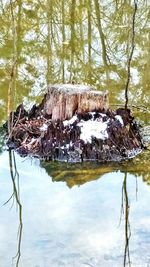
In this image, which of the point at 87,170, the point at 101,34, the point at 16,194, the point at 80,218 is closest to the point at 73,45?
the point at 101,34

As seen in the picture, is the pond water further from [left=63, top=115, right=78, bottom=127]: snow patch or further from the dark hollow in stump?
[left=63, top=115, right=78, bottom=127]: snow patch

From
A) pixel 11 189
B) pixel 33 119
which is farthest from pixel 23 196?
pixel 33 119

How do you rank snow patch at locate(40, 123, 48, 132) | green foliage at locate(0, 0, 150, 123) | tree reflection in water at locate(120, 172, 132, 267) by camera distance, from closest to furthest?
tree reflection in water at locate(120, 172, 132, 267) → snow patch at locate(40, 123, 48, 132) → green foliage at locate(0, 0, 150, 123)

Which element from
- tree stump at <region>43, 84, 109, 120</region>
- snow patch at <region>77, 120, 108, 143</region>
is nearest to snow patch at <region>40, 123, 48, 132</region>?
tree stump at <region>43, 84, 109, 120</region>

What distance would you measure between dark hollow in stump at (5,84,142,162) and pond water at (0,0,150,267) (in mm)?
153

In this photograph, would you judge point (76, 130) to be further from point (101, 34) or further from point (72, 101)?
point (101, 34)

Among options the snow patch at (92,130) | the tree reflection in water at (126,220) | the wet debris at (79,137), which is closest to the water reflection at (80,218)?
the tree reflection in water at (126,220)

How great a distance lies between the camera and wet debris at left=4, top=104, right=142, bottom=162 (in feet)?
21.5

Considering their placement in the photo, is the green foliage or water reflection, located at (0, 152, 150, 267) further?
the green foliage

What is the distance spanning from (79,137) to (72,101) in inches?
18.5

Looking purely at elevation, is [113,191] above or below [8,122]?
below

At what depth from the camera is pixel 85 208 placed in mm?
5465

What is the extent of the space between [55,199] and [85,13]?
27.8ft

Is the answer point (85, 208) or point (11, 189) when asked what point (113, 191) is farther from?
point (11, 189)
